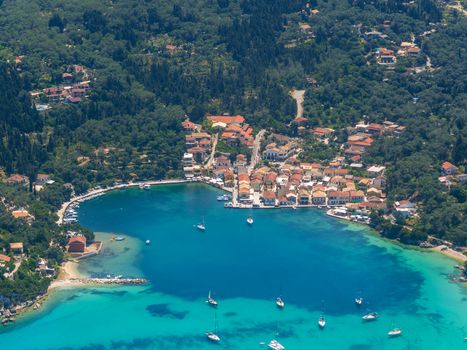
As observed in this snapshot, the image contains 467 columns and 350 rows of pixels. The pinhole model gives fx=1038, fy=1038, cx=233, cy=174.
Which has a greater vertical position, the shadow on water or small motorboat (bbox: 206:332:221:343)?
small motorboat (bbox: 206:332:221:343)

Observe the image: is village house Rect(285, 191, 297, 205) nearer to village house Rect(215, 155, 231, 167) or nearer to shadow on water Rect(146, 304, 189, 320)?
village house Rect(215, 155, 231, 167)

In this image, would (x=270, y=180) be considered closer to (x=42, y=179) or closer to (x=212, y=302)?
(x=42, y=179)

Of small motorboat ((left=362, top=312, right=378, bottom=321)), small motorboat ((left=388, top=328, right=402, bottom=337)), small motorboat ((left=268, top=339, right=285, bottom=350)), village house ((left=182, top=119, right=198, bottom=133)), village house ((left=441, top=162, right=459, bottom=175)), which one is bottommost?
small motorboat ((left=388, top=328, right=402, bottom=337))

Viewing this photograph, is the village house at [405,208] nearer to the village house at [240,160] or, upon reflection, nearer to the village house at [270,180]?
the village house at [270,180]

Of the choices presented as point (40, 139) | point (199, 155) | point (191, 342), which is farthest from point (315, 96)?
point (191, 342)

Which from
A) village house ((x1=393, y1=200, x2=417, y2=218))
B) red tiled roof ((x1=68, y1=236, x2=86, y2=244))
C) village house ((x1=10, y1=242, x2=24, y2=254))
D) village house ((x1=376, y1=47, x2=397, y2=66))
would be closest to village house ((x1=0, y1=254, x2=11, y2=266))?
village house ((x1=10, y1=242, x2=24, y2=254))

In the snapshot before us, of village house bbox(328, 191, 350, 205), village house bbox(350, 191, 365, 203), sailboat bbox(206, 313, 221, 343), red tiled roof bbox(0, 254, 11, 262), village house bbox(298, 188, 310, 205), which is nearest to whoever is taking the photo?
sailboat bbox(206, 313, 221, 343)

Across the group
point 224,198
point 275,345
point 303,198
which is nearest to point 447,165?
point 303,198
